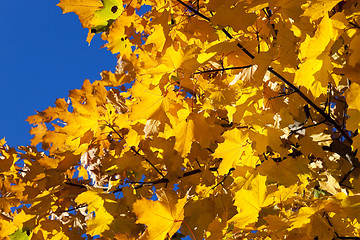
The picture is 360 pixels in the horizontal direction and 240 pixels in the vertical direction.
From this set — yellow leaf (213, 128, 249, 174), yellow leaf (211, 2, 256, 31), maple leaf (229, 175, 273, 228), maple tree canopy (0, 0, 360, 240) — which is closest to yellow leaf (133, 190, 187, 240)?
maple tree canopy (0, 0, 360, 240)

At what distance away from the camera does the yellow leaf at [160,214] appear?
4.96ft

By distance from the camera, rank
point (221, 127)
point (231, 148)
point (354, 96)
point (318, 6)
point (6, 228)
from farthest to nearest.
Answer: point (6, 228) → point (221, 127) → point (231, 148) → point (354, 96) → point (318, 6)

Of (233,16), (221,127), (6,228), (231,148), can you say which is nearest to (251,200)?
(231,148)

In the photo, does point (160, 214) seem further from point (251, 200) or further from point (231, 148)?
point (231, 148)

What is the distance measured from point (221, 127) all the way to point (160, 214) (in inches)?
33.0

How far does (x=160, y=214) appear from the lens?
1.55 metres

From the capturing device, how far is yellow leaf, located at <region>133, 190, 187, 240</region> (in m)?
1.51

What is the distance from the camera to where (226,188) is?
7.63ft

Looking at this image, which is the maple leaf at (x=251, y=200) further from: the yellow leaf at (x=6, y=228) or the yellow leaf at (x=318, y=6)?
the yellow leaf at (x=6, y=228)

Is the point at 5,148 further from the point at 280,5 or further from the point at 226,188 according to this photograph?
the point at 280,5

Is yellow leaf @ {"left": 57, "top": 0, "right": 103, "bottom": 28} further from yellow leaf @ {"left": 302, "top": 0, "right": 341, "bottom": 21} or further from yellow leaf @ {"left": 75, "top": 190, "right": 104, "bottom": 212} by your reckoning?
yellow leaf @ {"left": 75, "top": 190, "right": 104, "bottom": 212}

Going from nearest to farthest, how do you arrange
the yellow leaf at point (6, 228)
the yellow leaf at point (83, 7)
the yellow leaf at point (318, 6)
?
the yellow leaf at point (318, 6) → the yellow leaf at point (83, 7) → the yellow leaf at point (6, 228)

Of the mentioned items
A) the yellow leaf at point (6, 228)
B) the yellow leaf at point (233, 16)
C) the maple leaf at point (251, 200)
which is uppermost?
the yellow leaf at point (233, 16)

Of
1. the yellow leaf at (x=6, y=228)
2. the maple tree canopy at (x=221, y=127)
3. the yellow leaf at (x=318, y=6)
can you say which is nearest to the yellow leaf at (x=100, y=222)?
the maple tree canopy at (x=221, y=127)
